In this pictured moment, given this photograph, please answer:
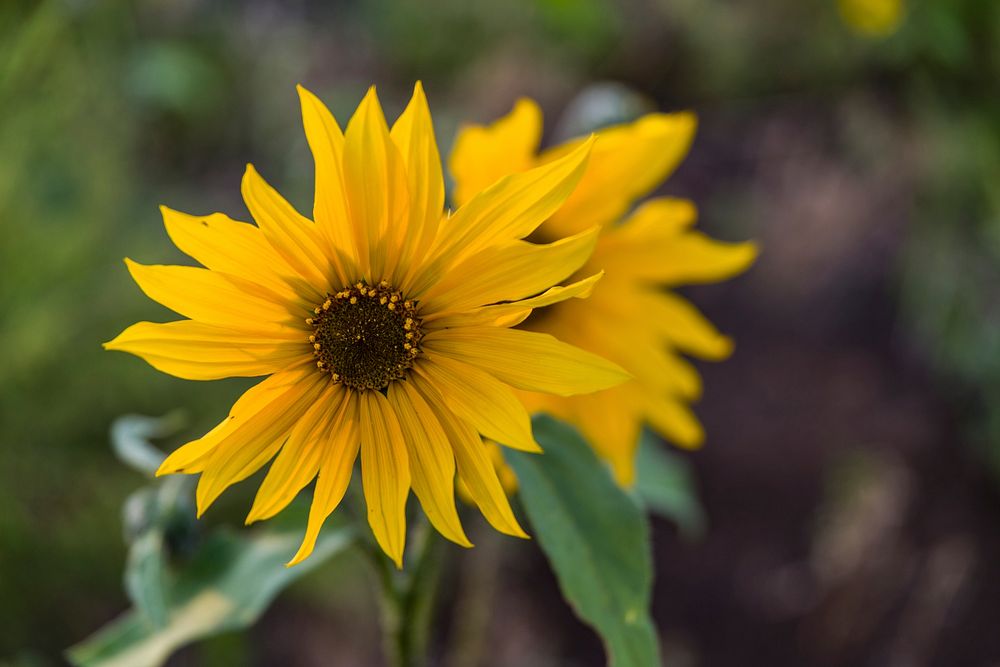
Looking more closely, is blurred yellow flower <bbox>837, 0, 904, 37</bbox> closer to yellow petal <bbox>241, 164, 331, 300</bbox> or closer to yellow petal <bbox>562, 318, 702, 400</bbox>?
yellow petal <bbox>562, 318, 702, 400</bbox>

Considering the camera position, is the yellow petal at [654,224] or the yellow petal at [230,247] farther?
the yellow petal at [654,224]

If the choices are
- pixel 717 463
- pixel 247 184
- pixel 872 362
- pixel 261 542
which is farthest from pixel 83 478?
pixel 872 362

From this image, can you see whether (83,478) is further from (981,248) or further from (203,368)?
(981,248)

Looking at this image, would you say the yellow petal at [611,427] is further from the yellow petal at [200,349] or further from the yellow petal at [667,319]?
the yellow petal at [200,349]

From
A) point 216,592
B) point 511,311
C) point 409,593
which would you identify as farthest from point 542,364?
point 216,592

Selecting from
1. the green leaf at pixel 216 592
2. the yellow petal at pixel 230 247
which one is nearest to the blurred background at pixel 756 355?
the green leaf at pixel 216 592
